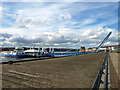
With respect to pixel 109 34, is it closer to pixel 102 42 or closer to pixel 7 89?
pixel 102 42

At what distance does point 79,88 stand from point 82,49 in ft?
490

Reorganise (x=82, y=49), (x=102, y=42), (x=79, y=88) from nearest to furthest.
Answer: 1. (x=79, y=88)
2. (x=102, y=42)
3. (x=82, y=49)

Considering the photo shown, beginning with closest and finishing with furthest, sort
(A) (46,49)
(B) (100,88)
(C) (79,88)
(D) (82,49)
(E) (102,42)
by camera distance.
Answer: (B) (100,88), (C) (79,88), (A) (46,49), (E) (102,42), (D) (82,49)

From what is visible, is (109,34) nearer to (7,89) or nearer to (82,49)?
(82,49)

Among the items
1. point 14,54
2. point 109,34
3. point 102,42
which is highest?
point 109,34

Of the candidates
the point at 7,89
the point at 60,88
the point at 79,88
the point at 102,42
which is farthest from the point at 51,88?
the point at 102,42

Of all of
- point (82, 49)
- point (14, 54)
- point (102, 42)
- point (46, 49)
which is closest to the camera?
point (14, 54)

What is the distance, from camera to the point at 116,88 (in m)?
6.20

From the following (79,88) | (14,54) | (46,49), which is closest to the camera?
(79,88)

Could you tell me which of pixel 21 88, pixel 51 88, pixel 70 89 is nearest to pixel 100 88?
pixel 70 89

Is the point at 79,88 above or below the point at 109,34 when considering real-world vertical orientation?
below

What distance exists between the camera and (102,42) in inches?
5645

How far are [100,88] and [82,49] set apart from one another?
14944cm

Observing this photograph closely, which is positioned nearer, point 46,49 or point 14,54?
point 14,54
